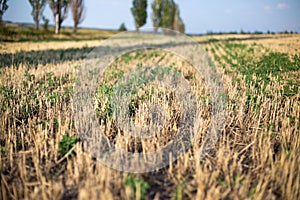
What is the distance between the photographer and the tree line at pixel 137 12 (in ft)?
110

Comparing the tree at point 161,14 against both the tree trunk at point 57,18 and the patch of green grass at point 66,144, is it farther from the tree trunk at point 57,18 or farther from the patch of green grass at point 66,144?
the patch of green grass at point 66,144

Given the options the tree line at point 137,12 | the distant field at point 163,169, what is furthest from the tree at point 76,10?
the distant field at point 163,169

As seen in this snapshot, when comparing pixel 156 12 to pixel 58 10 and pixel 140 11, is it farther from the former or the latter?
pixel 58 10

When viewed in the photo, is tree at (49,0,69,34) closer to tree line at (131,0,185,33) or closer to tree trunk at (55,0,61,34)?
tree trunk at (55,0,61,34)

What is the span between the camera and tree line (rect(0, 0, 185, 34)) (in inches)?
1318

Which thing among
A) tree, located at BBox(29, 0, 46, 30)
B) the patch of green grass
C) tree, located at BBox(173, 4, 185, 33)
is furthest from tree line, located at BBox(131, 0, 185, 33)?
the patch of green grass

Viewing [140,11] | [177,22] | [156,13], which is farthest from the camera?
[177,22]

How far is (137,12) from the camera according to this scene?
47.7 metres

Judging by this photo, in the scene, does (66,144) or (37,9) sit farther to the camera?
(37,9)

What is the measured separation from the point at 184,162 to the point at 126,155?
2.04ft

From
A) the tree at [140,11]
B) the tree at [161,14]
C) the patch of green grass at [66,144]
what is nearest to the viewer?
the patch of green grass at [66,144]

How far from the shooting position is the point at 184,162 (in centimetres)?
286

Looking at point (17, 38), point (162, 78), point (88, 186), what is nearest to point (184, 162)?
point (88, 186)

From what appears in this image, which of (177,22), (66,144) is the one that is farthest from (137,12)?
(66,144)
